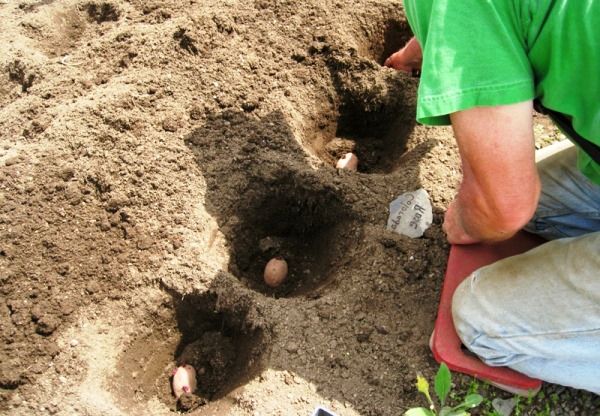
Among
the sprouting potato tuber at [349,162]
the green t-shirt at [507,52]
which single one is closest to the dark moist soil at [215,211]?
the sprouting potato tuber at [349,162]

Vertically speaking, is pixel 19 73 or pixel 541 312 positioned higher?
pixel 19 73

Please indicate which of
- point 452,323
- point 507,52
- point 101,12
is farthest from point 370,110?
point 101,12

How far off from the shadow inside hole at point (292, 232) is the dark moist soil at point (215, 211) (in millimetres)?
A: 10

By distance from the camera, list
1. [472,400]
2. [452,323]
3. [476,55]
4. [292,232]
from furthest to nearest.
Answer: [292,232], [452,323], [472,400], [476,55]

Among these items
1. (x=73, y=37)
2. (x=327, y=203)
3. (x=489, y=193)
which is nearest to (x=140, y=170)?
(x=327, y=203)

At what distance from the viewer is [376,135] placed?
9.68 ft

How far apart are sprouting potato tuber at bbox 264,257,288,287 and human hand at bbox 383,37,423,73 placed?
4.15 ft

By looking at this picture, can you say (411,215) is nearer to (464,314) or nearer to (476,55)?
(464,314)

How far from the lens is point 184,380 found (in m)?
2.12

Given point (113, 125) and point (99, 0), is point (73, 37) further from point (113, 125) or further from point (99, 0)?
point (113, 125)

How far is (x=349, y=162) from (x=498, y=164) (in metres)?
1.26

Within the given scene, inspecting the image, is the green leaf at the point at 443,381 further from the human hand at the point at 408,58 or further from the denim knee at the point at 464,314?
the human hand at the point at 408,58

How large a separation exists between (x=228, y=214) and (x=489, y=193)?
1204mm

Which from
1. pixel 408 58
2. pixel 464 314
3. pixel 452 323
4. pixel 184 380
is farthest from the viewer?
pixel 408 58
